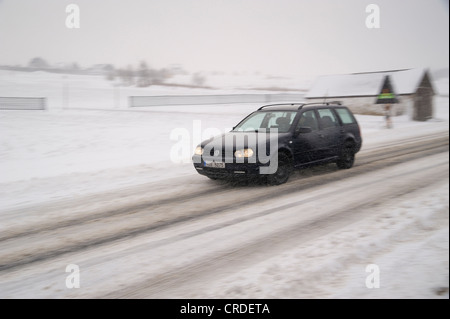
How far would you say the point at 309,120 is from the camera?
27.7 feet

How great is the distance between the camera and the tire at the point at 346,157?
9406 mm

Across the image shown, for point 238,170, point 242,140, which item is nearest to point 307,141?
point 242,140

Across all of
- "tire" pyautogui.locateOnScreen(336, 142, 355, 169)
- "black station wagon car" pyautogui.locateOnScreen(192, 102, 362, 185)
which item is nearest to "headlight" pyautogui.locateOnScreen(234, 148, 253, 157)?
"black station wagon car" pyautogui.locateOnScreen(192, 102, 362, 185)

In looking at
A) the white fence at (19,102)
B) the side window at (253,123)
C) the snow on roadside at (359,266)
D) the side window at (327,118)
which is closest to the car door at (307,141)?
the side window at (327,118)

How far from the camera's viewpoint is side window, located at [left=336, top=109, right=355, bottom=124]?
9656 mm

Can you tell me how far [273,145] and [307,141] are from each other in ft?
3.62

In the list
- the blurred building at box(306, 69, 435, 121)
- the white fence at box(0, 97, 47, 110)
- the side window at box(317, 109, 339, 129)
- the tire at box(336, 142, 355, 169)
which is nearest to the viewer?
the white fence at box(0, 97, 47, 110)

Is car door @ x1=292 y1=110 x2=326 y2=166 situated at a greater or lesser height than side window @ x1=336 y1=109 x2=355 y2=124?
lesser

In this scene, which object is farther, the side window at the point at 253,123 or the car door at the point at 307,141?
the car door at the point at 307,141

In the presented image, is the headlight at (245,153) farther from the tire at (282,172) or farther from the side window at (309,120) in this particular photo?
the side window at (309,120)

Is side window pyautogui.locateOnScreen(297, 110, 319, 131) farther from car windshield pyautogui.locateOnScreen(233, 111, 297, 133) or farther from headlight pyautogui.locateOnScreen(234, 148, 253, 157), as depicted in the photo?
headlight pyautogui.locateOnScreen(234, 148, 253, 157)

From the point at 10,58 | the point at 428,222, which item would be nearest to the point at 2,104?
the point at 10,58

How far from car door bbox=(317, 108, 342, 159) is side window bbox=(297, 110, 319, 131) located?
7.0 inches

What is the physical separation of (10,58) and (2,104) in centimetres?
36
